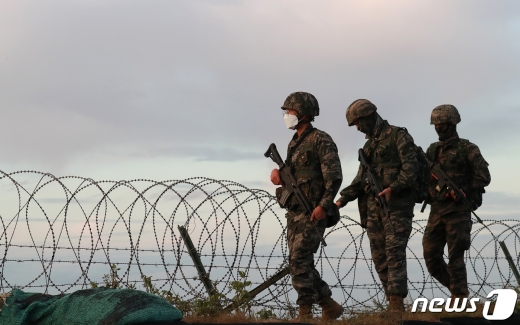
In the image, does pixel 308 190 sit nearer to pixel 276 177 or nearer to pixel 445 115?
pixel 276 177

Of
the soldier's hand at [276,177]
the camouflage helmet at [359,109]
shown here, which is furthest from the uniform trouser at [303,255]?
the camouflage helmet at [359,109]

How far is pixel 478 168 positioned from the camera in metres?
10.8

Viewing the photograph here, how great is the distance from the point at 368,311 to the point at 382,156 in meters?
1.68

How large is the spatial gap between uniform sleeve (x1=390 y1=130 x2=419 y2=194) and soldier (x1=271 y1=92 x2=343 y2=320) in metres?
0.94

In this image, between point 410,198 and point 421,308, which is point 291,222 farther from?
point 421,308

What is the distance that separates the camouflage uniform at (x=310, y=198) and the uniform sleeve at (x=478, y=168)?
292 centimetres

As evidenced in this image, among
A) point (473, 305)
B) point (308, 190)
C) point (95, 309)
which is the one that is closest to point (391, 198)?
point (308, 190)

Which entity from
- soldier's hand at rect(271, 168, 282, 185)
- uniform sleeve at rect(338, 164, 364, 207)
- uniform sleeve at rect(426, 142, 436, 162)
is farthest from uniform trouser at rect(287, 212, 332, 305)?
uniform sleeve at rect(426, 142, 436, 162)

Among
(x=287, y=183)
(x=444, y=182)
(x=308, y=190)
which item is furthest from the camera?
(x=444, y=182)

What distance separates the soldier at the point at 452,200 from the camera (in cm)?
1073

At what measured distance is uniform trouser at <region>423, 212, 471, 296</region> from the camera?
35.1ft

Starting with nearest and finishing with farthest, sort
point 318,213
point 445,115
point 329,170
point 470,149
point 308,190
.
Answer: point 318,213 → point 329,170 → point 308,190 → point 470,149 → point 445,115

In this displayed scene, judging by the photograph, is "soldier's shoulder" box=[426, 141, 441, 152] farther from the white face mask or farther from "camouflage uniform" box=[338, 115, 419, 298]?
the white face mask

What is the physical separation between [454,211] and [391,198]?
1838 mm
